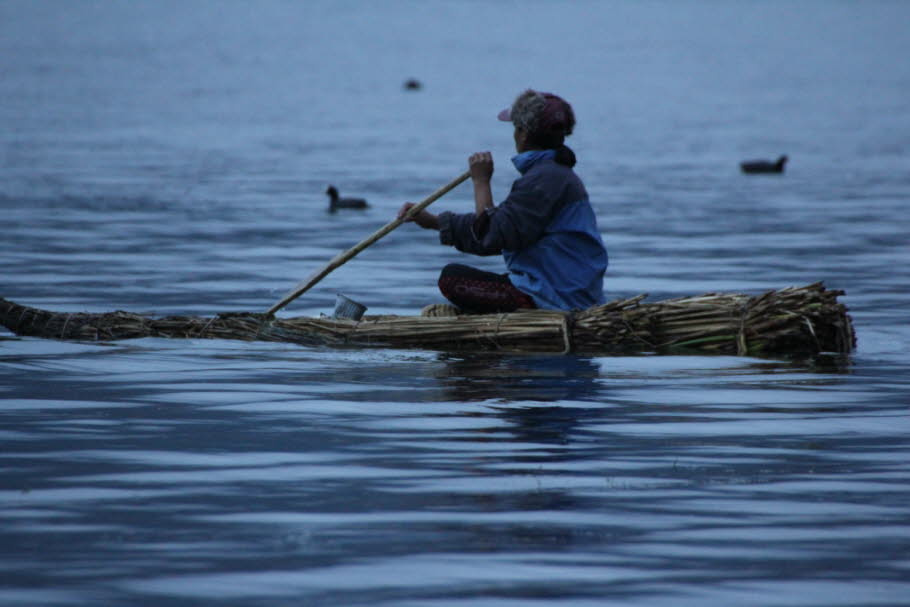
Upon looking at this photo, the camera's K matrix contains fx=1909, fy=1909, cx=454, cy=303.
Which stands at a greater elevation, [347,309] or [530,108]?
[530,108]

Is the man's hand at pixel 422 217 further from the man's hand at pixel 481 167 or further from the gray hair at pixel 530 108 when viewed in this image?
the gray hair at pixel 530 108

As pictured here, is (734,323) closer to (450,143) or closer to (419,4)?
(450,143)

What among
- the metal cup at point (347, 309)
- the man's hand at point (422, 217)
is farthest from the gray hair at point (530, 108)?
the metal cup at point (347, 309)

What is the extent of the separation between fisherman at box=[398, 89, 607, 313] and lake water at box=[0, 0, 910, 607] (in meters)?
0.46

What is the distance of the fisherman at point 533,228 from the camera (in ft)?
35.9

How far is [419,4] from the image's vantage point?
197 metres

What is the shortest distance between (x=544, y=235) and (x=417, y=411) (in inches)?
Result: 85.7

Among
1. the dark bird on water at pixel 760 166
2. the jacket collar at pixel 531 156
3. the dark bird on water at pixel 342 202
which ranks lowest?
the jacket collar at pixel 531 156

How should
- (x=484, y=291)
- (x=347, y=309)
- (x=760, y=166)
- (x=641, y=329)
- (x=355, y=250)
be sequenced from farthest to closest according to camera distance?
(x=760, y=166), (x=347, y=309), (x=355, y=250), (x=484, y=291), (x=641, y=329)

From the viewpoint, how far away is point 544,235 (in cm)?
1122

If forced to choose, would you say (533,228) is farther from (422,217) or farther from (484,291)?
(422,217)

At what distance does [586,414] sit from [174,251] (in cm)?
938

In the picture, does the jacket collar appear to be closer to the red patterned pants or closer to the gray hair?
the gray hair

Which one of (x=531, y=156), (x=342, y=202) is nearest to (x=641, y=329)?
(x=531, y=156)
